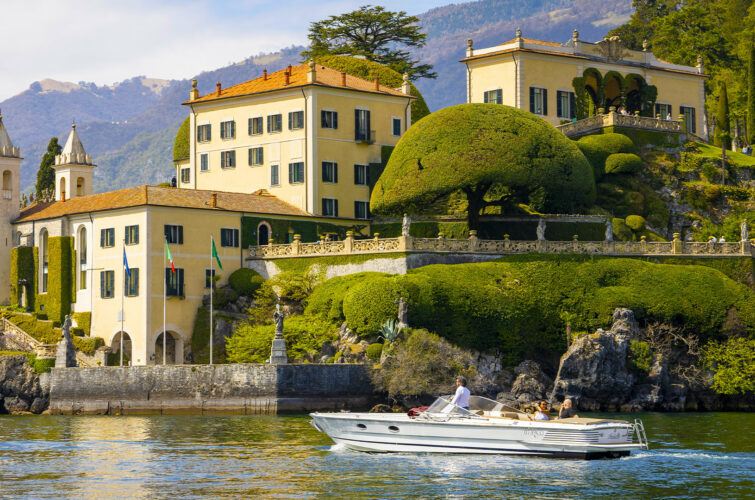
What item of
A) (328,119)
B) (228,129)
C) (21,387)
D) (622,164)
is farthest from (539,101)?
(21,387)

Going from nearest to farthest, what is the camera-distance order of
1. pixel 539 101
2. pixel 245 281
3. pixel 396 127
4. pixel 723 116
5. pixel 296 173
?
pixel 245 281
pixel 296 173
pixel 396 127
pixel 539 101
pixel 723 116

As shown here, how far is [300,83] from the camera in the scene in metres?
85.2

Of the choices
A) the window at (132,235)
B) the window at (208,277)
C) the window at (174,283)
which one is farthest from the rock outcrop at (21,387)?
the window at (208,277)

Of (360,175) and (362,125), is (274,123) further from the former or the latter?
(360,175)

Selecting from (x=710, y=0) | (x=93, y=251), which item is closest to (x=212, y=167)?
(x=93, y=251)

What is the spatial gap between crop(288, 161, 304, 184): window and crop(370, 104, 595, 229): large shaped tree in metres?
7.80

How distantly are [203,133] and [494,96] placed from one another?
2011cm

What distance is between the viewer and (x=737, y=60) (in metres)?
113

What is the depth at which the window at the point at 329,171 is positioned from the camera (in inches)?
3337

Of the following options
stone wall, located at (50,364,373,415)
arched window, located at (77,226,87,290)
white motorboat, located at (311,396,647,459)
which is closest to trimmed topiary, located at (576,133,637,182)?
stone wall, located at (50,364,373,415)

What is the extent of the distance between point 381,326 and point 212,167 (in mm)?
27321

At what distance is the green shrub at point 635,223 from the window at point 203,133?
94.8ft

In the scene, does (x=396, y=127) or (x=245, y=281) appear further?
(x=396, y=127)

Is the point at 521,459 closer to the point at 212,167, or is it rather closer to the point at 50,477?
the point at 50,477
